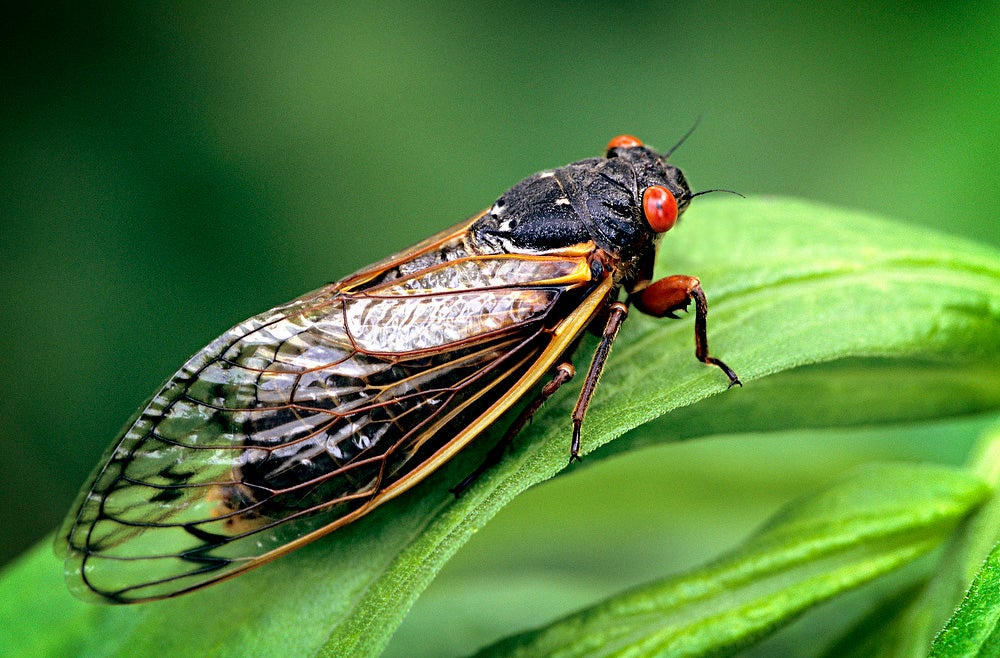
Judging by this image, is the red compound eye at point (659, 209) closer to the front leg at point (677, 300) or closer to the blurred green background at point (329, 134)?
the front leg at point (677, 300)

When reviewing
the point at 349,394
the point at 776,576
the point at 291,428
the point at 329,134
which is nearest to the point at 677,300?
the point at 776,576

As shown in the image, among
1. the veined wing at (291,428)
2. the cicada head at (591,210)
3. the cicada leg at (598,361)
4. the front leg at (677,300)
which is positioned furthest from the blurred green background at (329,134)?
the veined wing at (291,428)

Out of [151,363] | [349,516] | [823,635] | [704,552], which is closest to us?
[349,516]

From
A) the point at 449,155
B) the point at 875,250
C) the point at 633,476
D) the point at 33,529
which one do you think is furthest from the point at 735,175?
the point at 33,529

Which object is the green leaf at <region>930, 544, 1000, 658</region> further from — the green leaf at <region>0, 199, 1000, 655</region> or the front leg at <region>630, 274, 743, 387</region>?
the front leg at <region>630, 274, 743, 387</region>

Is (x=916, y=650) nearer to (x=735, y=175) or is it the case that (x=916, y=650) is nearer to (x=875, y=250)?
(x=875, y=250)

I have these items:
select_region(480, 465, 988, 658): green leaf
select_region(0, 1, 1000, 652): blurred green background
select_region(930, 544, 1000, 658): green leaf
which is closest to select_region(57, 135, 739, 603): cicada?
select_region(480, 465, 988, 658): green leaf
